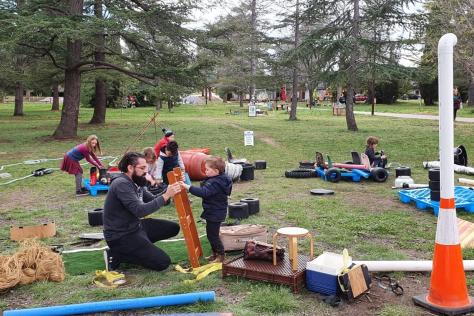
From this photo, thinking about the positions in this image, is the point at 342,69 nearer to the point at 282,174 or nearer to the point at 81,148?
the point at 282,174

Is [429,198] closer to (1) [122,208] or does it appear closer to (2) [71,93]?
(1) [122,208]

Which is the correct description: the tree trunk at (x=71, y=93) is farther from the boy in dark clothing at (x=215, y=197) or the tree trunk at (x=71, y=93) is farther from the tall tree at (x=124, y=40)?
the boy in dark clothing at (x=215, y=197)

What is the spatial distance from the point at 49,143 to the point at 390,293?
1734 centimetres

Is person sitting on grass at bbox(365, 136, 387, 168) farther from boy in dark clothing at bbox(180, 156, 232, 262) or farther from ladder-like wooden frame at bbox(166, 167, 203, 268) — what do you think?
ladder-like wooden frame at bbox(166, 167, 203, 268)

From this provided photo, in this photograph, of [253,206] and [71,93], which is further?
[71,93]

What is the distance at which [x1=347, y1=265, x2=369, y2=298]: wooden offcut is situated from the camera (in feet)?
14.9

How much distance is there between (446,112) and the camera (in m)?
4.39

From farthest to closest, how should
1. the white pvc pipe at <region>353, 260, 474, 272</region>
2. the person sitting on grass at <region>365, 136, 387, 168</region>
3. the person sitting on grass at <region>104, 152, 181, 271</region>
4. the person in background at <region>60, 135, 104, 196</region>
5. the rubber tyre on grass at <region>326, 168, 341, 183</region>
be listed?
the person sitting on grass at <region>365, 136, 387, 168</region> → the rubber tyre on grass at <region>326, 168, 341, 183</region> → the person in background at <region>60, 135, 104, 196</region> → the person sitting on grass at <region>104, 152, 181, 271</region> → the white pvc pipe at <region>353, 260, 474, 272</region>

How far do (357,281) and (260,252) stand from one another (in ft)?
3.35

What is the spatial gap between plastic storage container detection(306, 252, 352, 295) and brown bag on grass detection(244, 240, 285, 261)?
1.35 ft

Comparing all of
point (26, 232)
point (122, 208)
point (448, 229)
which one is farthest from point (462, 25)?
point (26, 232)

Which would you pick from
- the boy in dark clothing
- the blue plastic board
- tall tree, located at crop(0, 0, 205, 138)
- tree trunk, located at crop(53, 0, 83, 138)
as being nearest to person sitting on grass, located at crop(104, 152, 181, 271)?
the boy in dark clothing

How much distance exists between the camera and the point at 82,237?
22.2 feet

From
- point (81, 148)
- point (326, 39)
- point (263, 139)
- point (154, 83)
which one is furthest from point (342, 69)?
point (81, 148)
